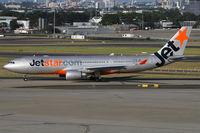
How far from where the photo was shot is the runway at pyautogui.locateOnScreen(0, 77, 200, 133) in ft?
91.1

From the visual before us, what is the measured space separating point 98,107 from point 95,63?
57.8 ft

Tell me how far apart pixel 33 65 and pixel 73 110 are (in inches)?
750

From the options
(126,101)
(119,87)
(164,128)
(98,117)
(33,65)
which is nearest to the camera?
(164,128)

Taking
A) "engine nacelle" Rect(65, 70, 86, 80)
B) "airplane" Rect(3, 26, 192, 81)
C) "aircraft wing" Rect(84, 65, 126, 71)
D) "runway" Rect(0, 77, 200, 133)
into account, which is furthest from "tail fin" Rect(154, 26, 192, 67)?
"engine nacelle" Rect(65, 70, 86, 80)

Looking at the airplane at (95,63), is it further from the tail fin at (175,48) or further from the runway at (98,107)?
the runway at (98,107)

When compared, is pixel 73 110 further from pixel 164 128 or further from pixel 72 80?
pixel 72 80

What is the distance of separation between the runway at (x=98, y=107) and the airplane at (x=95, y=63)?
1588 millimetres

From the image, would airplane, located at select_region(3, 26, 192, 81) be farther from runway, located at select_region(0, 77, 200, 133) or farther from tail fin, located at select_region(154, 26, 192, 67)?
runway, located at select_region(0, 77, 200, 133)

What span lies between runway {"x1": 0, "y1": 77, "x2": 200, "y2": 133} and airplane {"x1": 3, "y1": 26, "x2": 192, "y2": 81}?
1588 mm

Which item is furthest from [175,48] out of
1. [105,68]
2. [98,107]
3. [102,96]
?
[98,107]

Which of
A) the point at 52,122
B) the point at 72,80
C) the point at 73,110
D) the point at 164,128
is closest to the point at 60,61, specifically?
the point at 72,80

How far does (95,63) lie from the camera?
51594 millimetres

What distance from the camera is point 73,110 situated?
33.2m

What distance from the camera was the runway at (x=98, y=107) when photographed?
27.8 metres
